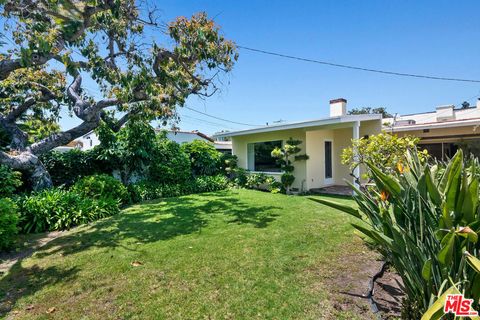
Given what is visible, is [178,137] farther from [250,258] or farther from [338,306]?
[338,306]

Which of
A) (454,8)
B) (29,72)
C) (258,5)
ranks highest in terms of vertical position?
(258,5)

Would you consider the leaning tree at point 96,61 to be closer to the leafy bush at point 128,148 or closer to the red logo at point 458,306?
the leafy bush at point 128,148

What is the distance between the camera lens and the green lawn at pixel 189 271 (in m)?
2.85

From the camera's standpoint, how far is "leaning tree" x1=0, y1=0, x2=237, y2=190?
5777 mm

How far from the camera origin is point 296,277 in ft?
11.4

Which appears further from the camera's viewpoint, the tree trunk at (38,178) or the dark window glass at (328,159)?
the dark window glass at (328,159)

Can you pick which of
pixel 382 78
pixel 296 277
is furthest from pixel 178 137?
pixel 296 277

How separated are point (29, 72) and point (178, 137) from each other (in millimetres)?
13383

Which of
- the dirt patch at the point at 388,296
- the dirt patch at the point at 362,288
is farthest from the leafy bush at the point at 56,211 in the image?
the dirt patch at the point at 388,296

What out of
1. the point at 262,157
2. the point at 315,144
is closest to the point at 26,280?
the point at 315,144

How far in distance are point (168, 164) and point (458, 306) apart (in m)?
11.2

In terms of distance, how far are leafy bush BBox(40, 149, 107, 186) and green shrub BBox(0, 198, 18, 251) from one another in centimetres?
516

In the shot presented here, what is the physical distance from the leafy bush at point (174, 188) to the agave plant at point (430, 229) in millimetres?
8932

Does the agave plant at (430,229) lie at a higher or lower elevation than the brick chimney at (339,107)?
lower
